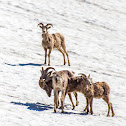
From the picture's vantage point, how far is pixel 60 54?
22.7 meters

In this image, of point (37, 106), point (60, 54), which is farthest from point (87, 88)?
point (60, 54)

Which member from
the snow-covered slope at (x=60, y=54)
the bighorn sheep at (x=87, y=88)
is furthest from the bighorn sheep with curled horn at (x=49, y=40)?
the bighorn sheep at (x=87, y=88)

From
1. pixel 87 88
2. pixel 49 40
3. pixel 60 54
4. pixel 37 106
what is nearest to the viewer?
pixel 87 88

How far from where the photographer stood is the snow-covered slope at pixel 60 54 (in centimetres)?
1229

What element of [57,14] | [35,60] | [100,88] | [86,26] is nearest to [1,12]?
[57,14]

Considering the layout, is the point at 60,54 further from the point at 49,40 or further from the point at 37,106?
the point at 37,106

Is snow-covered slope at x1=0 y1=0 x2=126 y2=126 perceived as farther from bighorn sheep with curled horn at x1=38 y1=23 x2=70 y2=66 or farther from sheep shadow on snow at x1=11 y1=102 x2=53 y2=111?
bighorn sheep with curled horn at x1=38 y1=23 x2=70 y2=66

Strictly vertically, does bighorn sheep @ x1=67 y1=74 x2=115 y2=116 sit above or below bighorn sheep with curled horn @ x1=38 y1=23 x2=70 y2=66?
below

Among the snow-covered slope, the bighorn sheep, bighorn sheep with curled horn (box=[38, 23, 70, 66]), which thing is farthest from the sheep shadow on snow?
bighorn sheep with curled horn (box=[38, 23, 70, 66])

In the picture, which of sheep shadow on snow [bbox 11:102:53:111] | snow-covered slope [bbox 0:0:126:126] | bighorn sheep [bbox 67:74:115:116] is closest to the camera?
snow-covered slope [bbox 0:0:126:126]

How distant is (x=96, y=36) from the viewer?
2878 cm

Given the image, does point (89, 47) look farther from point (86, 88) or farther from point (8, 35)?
point (86, 88)

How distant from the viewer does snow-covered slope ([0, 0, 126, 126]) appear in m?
12.3

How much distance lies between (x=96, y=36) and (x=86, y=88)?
1637 cm
